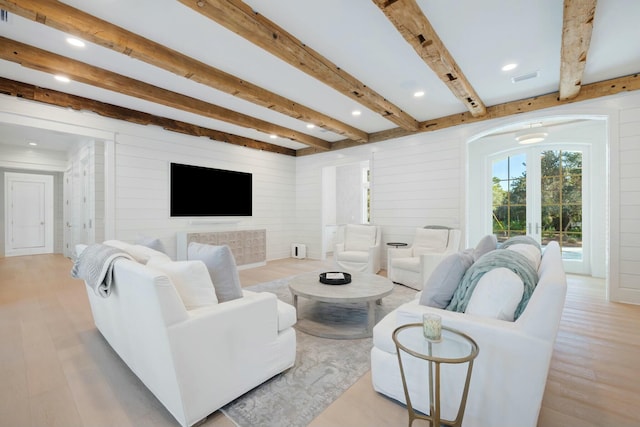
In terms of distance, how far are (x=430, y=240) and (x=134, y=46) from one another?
4.44m

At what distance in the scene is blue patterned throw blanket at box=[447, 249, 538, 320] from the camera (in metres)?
1.55

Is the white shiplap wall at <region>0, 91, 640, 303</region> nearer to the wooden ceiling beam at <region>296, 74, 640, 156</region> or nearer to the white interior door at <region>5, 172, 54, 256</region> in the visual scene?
the wooden ceiling beam at <region>296, 74, 640, 156</region>

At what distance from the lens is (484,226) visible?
19.4 ft

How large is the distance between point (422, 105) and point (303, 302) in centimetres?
334

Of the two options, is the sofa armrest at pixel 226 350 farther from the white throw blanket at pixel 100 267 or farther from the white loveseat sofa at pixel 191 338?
the white throw blanket at pixel 100 267

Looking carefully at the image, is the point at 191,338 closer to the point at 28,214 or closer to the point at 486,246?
the point at 486,246

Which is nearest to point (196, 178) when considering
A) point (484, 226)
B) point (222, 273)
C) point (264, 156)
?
point (264, 156)

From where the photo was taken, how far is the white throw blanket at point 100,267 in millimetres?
1735

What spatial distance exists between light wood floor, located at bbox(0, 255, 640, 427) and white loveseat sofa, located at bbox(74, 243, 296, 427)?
0.53ft

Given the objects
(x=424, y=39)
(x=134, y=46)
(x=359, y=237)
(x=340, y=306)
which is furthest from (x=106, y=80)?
(x=359, y=237)

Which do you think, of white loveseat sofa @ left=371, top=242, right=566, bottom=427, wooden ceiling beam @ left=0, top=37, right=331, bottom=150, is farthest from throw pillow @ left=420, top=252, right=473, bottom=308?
wooden ceiling beam @ left=0, top=37, right=331, bottom=150

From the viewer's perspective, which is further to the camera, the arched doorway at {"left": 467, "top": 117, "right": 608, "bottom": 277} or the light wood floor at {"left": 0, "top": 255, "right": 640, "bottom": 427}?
the arched doorway at {"left": 467, "top": 117, "right": 608, "bottom": 277}

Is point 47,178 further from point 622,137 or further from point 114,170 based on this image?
point 622,137

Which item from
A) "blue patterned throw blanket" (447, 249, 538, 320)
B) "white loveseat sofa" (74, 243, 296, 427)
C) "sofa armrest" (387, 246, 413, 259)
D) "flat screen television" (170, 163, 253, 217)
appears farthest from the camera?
"flat screen television" (170, 163, 253, 217)
